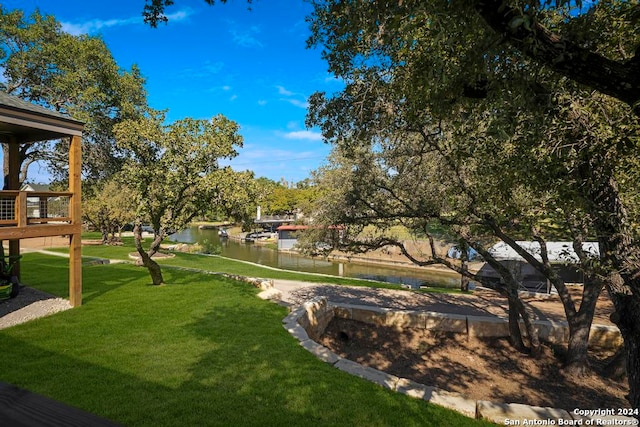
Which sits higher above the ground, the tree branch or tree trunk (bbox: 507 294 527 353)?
the tree branch

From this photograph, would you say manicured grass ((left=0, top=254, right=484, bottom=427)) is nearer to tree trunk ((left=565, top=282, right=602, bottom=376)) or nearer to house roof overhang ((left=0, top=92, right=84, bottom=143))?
house roof overhang ((left=0, top=92, right=84, bottom=143))

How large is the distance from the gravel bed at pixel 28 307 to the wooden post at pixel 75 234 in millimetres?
366

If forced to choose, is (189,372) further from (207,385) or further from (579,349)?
(579,349)

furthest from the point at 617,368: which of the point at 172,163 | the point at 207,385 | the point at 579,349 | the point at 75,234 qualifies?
the point at 75,234

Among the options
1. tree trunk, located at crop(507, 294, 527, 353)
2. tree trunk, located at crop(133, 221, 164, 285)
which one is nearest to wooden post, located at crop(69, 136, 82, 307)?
tree trunk, located at crop(133, 221, 164, 285)

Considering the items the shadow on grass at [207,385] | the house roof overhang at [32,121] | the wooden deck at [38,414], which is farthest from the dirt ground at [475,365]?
the house roof overhang at [32,121]

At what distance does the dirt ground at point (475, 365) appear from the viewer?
239 inches

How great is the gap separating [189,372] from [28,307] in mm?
5263

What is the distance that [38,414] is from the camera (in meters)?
0.87

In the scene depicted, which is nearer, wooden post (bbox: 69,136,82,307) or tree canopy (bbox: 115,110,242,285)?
wooden post (bbox: 69,136,82,307)

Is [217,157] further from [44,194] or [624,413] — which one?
[624,413]

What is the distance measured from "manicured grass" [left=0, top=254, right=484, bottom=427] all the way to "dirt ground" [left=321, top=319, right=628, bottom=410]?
7.30ft

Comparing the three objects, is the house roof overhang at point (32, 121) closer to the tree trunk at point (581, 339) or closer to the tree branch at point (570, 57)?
the tree branch at point (570, 57)

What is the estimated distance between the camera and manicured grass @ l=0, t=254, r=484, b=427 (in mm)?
3822
